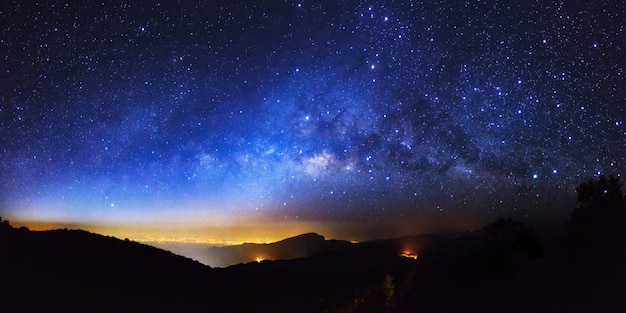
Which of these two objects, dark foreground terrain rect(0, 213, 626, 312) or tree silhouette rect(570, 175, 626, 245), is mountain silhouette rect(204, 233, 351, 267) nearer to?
dark foreground terrain rect(0, 213, 626, 312)

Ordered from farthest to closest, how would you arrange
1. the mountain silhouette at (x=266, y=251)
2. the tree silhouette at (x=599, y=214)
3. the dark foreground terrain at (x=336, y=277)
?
the mountain silhouette at (x=266, y=251), the tree silhouette at (x=599, y=214), the dark foreground terrain at (x=336, y=277)

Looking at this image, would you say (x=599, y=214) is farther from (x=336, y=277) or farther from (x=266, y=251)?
(x=266, y=251)

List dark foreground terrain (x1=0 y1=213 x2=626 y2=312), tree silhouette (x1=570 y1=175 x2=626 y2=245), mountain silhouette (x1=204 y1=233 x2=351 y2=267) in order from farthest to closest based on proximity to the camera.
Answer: mountain silhouette (x1=204 y1=233 x2=351 y2=267) → tree silhouette (x1=570 y1=175 x2=626 y2=245) → dark foreground terrain (x1=0 y1=213 x2=626 y2=312)

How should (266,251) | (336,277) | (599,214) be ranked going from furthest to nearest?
(266,251), (336,277), (599,214)

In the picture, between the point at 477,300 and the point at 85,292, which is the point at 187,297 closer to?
the point at 85,292

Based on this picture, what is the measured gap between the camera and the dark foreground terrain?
21.3m

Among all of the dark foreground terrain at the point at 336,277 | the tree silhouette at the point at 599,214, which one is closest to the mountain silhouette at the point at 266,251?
the dark foreground terrain at the point at 336,277

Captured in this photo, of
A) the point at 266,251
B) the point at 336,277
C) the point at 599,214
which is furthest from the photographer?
the point at 266,251

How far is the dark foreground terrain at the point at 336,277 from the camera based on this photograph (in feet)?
70.0

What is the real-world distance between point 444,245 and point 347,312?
22.8 metres

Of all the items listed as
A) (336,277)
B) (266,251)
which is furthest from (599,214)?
(266,251)

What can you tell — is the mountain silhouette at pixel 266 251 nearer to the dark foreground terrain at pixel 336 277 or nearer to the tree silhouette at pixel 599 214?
Result: the dark foreground terrain at pixel 336 277

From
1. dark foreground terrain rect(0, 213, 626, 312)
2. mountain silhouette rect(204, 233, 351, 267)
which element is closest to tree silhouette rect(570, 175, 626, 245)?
dark foreground terrain rect(0, 213, 626, 312)

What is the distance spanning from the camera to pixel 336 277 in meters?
41.3
